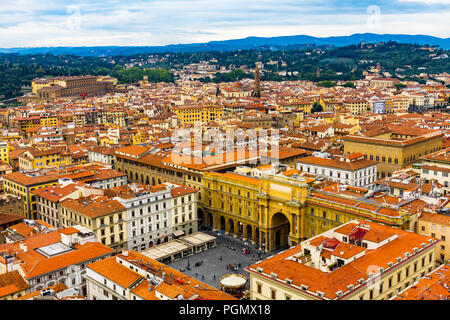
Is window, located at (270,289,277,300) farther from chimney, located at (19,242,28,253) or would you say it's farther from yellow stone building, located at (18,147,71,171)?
yellow stone building, located at (18,147,71,171)

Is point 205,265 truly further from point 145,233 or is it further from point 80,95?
point 80,95

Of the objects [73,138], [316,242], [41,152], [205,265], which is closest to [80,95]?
[73,138]

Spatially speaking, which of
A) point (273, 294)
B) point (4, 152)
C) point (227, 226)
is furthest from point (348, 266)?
point (4, 152)

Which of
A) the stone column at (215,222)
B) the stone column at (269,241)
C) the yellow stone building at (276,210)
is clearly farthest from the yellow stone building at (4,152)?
the stone column at (269,241)

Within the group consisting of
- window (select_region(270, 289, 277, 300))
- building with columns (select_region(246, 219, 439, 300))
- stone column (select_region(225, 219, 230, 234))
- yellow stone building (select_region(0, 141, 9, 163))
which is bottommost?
stone column (select_region(225, 219, 230, 234))

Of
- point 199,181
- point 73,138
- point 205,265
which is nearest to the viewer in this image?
point 205,265

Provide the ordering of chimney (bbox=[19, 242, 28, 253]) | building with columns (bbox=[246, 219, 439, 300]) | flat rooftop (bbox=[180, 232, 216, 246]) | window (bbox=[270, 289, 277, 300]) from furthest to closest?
1. flat rooftop (bbox=[180, 232, 216, 246])
2. chimney (bbox=[19, 242, 28, 253])
3. window (bbox=[270, 289, 277, 300])
4. building with columns (bbox=[246, 219, 439, 300])

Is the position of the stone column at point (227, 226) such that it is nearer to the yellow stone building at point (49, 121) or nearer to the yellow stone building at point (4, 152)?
the yellow stone building at point (4, 152)

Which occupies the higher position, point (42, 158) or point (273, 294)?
point (273, 294)

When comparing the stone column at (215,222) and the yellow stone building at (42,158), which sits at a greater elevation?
the yellow stone building at (42,158)

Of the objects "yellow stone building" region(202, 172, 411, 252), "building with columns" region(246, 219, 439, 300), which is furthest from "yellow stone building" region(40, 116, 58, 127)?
"building with columns" region(246, 219, 439, 300)

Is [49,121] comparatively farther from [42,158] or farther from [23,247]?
[23,247]
